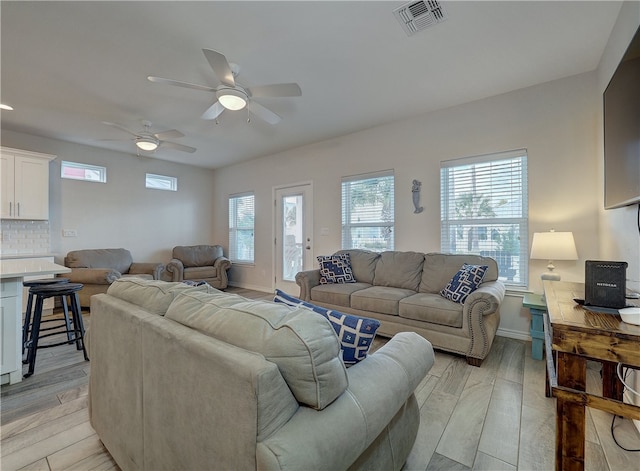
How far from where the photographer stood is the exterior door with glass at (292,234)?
5.05m

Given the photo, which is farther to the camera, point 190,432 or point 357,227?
point 357,227

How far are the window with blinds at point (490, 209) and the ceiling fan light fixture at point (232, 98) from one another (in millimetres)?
2504

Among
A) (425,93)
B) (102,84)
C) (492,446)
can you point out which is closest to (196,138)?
(102,84)

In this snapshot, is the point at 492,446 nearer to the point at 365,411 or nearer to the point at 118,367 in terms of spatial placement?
the point at 365,411

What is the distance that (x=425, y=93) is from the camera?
3209mm

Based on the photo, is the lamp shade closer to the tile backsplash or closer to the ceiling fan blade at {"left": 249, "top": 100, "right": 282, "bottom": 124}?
the ceiling fan blade at {"left": 249, "top": 100, "right": 282, "bottom": 124}

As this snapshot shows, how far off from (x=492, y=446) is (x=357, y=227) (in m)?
3.17

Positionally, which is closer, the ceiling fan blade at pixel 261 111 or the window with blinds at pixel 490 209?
the ceiling fan blade at pixel 261 111

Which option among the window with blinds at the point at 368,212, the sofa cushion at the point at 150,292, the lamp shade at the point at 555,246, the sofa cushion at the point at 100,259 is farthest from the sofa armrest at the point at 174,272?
the lamp shade at the point at 555,246

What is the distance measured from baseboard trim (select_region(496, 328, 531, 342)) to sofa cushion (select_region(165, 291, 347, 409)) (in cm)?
312

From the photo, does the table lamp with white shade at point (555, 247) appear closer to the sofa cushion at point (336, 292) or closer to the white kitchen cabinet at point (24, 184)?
the sofa cushion at point (336, 292)

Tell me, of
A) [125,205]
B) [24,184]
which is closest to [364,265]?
[125,205]

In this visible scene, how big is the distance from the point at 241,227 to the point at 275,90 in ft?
13.6

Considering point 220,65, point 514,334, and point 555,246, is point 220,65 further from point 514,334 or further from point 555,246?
point 514,334
